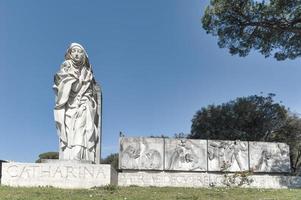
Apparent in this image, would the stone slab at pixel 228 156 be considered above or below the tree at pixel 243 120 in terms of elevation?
below

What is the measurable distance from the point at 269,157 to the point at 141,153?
303 inches

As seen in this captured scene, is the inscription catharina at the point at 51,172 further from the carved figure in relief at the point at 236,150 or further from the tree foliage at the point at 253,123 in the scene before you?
the tree foliage at the point at 253,123

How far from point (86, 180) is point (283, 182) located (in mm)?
16101

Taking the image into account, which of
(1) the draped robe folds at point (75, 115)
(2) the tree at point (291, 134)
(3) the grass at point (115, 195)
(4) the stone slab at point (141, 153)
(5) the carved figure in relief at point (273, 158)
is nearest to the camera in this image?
(3) the grass at point (115, 195)

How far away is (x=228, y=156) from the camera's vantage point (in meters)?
25.0

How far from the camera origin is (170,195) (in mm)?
9344

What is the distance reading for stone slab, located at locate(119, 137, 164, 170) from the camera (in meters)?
24.5

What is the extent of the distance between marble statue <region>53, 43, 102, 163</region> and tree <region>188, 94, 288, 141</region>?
2467 cm

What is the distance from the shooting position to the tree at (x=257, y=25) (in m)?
20.9

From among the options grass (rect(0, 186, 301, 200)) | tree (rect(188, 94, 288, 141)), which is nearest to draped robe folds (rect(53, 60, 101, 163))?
grass (rect(0, 186, 301, 200))

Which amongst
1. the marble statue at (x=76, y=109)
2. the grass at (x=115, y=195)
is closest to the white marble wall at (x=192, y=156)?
the marble statue at (x=76, y=109)

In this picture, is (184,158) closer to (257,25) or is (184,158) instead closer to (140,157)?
(140,157)

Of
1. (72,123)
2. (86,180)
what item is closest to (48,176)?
(86,180)

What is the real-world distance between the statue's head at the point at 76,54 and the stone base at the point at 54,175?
3077mm
